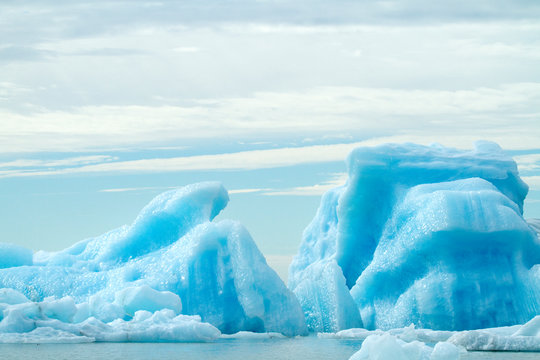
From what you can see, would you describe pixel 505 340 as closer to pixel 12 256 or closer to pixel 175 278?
pixel 175 278

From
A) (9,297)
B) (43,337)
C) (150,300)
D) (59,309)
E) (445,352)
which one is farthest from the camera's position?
(150,300)

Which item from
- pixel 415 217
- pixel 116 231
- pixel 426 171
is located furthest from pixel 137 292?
pixel 426 171

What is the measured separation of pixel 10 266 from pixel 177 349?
7940 mm

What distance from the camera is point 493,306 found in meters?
19.7

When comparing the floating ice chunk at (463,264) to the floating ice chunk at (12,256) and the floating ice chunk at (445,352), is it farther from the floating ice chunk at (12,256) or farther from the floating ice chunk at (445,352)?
the floating ice chunk at (12,256)

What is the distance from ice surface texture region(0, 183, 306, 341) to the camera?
60.8 ft

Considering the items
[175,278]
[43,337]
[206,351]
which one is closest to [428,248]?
[175,278]

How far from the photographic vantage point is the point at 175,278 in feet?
64.5

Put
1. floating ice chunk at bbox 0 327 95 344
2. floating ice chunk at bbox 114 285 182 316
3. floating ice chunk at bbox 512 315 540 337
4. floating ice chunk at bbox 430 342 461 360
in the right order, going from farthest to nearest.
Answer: floating ice chunk at bbox 114 285 182 316, floating ice chunk at bbox 0 327 95 344, floating ice chunk at bbox 512 315 540 337, floating ice chunk at bbox 430 342 461 360

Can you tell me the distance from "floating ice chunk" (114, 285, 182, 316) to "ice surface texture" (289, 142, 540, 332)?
412cm

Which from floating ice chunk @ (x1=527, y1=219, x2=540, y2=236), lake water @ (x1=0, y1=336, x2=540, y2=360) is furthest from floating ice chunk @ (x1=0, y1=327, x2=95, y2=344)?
floating ice chunk @ (x1=527, y1=219, x2=540, y2=236)

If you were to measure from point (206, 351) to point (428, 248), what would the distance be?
6534mm

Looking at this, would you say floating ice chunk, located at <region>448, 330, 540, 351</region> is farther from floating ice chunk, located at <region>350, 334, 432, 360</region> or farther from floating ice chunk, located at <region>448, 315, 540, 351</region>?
floating ice chunk, located at <region>350, 334, 432, 360</region>

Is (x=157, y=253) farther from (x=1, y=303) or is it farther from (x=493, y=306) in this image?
(x=493, y=306)
